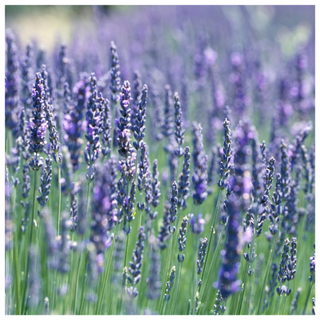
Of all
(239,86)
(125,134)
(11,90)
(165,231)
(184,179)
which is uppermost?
(239,86)

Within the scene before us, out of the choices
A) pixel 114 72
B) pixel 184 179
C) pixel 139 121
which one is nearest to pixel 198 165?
pixel 184 179

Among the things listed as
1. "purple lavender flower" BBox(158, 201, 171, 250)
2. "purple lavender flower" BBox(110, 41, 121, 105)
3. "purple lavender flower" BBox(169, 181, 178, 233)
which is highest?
"purple lavender flower" BBox(110, 41, 121, 105)

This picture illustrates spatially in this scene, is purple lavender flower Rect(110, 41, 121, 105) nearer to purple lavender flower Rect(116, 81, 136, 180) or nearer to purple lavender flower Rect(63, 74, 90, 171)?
purple lavender flower Rect(116, 81, 136, 180)

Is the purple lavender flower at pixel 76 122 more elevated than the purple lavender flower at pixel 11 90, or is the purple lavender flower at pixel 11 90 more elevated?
the purple lavender flower at pixel 11 90

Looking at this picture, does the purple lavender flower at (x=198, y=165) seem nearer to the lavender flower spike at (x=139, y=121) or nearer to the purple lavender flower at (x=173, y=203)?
the purple lavender flower at (x=173, y=203)

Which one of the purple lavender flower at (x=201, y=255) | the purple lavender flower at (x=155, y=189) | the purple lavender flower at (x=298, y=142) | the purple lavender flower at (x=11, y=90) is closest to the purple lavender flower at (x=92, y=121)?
the purple lavender flower at (x=155, y=189)

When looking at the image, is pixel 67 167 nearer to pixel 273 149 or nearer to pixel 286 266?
pixel 286 266

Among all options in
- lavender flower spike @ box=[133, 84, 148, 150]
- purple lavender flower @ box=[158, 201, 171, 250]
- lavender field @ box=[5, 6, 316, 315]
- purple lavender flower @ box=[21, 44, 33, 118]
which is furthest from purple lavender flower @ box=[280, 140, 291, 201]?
purple lavender flower @ box=[21, 44, 33, 118]

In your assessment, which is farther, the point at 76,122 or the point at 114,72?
the point at 114,72

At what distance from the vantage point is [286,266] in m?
1.88

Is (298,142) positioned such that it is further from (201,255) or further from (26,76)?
(26,76)

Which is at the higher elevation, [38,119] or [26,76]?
[26,76]
